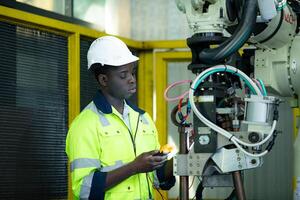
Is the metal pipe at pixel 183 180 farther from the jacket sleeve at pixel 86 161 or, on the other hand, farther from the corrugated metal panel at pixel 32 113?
the corrugated metal panel at pixel 32 113

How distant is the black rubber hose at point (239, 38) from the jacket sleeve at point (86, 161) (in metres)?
0.71

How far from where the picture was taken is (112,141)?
10.1 ft

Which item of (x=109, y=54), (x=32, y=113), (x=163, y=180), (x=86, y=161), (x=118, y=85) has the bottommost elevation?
(x=163, y=180)

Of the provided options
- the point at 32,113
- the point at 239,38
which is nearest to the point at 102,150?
the point at 239,38

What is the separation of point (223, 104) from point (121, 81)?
0.60 m

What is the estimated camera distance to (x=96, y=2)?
489 cm

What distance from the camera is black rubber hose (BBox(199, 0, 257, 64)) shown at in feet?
8.91

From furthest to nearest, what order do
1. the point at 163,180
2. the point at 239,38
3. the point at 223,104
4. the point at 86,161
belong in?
the point at 163,180, the point at 86,161, the point at 223,104, the point at 239,38

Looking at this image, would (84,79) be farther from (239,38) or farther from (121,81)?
(239,38)

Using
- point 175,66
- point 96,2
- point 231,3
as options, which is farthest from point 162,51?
point 231,3

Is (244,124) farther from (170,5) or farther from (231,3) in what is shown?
(170,5)

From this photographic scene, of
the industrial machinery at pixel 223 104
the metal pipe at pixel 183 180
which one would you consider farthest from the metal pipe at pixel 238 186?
the metal pipe at pixel 183 180

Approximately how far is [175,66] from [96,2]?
852 millimetres

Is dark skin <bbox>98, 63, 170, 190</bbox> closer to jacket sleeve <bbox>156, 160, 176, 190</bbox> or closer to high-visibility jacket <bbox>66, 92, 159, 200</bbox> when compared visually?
high-visibility jacket <bbox>66, 92, 159, 200</bbox>
